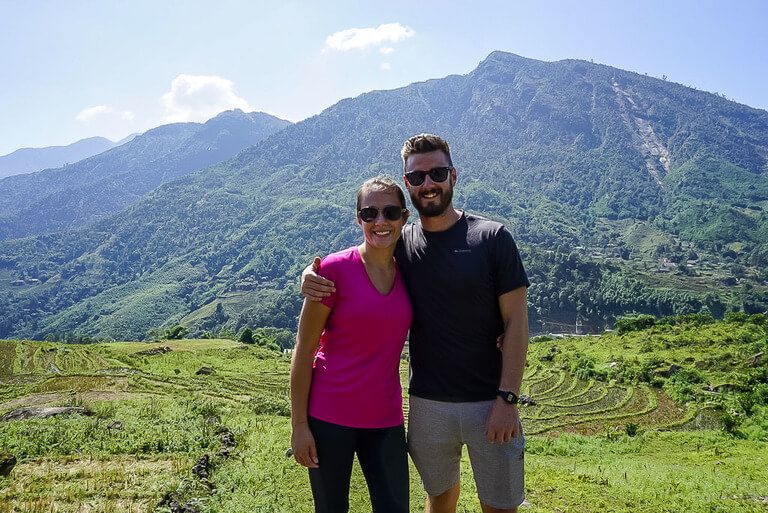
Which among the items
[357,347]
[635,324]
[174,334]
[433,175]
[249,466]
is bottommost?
[174,334]

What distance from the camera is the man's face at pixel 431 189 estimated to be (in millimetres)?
3947

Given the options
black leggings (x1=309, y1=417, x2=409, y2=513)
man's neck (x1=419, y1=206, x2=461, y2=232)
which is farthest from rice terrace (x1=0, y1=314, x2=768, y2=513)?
man's neck (x1=419, y1=206, x2=461, y2=232)

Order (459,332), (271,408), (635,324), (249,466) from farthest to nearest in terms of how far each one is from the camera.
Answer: (635,324) < (271,408) < (249,466) < (459,332)

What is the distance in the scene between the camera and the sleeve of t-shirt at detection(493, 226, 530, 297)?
3734 millimetres

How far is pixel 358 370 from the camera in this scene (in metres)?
3.66

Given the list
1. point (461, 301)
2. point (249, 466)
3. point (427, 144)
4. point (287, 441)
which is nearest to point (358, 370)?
point (461, 301)

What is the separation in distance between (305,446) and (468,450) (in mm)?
1259

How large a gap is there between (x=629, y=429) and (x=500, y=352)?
16.8m

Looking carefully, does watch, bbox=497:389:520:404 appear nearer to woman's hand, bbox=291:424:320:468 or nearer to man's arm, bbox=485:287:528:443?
man's arm, bbox=485:287:528:443

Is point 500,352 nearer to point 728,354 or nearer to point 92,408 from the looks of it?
point 92,408

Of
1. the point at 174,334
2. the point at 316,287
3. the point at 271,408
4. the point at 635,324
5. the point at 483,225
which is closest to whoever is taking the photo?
the point at 316,287

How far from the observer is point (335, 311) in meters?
3.64

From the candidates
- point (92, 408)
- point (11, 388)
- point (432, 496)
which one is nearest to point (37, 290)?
point (11, 388)

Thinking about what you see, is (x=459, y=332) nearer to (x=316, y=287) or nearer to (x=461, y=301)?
(x=461, y=301)
